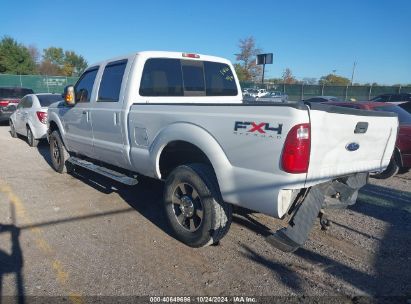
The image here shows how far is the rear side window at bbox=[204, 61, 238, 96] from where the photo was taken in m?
5.34

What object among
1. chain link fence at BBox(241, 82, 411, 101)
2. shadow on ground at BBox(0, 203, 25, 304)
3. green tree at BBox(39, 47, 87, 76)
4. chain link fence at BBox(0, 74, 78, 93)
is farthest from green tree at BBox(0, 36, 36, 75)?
shadow on ground at BBox(0, 203, 25, 304)

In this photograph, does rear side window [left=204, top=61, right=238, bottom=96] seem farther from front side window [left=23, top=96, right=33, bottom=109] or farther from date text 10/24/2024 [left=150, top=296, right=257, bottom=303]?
front side window [left=23, top=96, right=33, bottom=109]

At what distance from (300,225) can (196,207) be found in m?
1.14

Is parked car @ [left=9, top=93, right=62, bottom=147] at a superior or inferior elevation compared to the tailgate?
inferior

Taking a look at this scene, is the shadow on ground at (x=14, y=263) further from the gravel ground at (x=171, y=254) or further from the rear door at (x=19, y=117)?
the rear door at (x=19, y=117)

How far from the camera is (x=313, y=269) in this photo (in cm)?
345

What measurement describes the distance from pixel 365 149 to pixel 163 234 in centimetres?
245

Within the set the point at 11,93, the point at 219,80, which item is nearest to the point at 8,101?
the point at 11,93

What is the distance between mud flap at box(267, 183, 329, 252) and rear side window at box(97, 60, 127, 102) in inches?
112

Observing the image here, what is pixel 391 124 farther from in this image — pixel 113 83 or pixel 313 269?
pixel 113 83

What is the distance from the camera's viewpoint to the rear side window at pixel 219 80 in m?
5.34

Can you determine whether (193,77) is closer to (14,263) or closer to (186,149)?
(186,149)

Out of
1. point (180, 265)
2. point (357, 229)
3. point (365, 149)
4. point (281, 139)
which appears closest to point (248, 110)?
point (281, 139)

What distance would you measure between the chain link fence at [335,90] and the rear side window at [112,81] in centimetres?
3071
